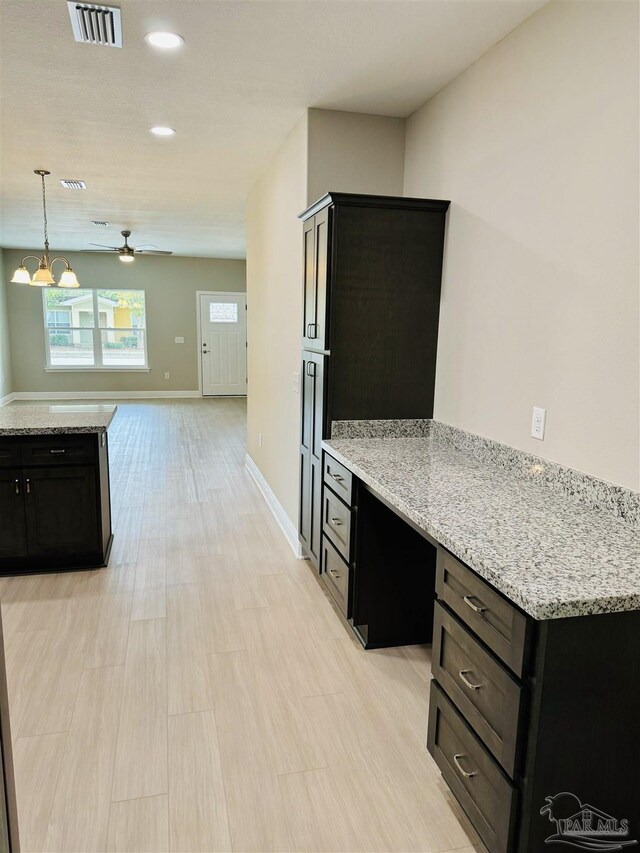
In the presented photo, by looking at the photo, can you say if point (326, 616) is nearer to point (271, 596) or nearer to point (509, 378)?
point (271, 596)

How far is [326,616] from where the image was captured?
3043mm

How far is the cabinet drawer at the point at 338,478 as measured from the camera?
8.74 ft

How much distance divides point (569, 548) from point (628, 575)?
192mm

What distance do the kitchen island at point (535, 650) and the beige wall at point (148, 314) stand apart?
9217 millimetres

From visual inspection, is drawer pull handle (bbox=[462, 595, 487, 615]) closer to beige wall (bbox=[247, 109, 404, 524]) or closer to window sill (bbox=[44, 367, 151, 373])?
beige wall (bbox=[247, 109, 404, 524])

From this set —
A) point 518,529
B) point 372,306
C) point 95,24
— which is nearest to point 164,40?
point 95,24

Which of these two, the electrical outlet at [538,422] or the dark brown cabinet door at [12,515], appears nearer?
the electrical outlet at [538,422]

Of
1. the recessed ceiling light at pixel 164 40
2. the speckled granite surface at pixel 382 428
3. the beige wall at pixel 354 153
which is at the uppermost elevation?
the recessed ceiling light at pixel 164 40

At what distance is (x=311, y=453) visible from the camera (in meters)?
3.39

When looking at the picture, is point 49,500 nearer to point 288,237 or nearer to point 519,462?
point 288,237

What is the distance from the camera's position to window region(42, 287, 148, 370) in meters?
10.3

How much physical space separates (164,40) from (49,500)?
243 centimetres

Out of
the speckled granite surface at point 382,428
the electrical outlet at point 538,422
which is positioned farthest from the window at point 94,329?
the electrical outlet at point 538,422

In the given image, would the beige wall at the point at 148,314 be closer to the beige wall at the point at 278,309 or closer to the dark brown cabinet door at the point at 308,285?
the beige wall at the point at 278,309
